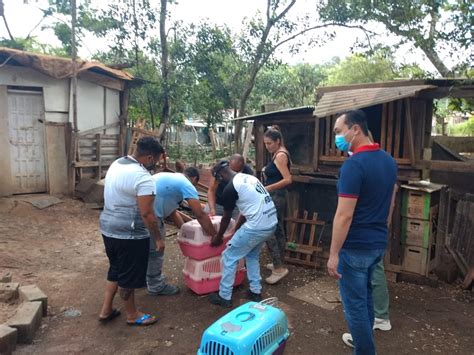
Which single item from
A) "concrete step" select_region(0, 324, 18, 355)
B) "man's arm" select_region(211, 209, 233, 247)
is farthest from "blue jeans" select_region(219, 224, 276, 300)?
"concrete step" select_region(0, 324, 18, 355)

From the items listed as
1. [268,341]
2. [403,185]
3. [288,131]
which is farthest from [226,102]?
[268,341]

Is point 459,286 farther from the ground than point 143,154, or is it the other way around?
point 143,154

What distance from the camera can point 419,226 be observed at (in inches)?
181

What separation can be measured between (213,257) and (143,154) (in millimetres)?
Answer: 1393

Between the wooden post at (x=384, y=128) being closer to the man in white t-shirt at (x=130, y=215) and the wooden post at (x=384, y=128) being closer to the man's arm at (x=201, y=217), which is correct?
the man's arm at (x=201, y=217)

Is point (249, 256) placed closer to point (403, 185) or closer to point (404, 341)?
point (404, 341)

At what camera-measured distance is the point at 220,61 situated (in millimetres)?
11727

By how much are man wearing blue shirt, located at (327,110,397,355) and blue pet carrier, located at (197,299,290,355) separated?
0.56 metres

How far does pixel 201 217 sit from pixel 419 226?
8.78 feet

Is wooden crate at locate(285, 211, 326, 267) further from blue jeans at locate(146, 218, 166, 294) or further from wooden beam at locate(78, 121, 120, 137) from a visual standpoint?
wooden beam at locate(78, 121, 120, 137)

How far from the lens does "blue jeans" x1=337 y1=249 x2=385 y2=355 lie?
258cm

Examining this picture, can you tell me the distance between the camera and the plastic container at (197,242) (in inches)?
154

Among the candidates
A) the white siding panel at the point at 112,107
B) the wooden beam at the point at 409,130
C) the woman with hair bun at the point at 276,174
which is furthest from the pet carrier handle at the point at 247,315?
the white siding panel at the point at 112,107

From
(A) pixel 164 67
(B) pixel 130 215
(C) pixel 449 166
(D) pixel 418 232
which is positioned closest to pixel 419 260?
(D) pixel 418 232
